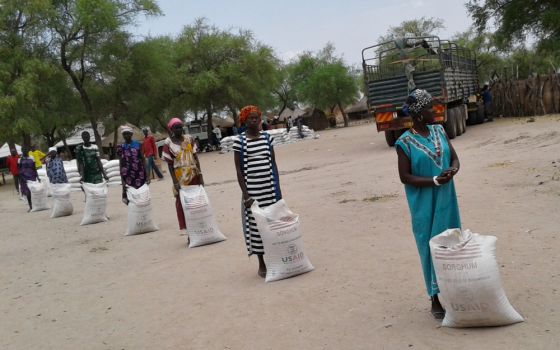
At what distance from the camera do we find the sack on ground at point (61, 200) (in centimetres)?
1261

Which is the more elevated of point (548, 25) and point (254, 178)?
point (548, 25)

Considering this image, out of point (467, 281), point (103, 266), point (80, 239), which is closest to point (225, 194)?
point (80, 239)

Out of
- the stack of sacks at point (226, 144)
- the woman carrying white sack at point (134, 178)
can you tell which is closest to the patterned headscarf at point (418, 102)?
the woman carrying white sack at point (134, 178)

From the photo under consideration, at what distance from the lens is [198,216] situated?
7.04 meters

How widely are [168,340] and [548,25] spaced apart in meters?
23.3

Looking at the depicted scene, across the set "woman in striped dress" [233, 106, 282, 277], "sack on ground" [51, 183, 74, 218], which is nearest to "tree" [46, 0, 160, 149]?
"sack on ground" [51, 183, 74, 218]

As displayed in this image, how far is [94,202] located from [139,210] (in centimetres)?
239

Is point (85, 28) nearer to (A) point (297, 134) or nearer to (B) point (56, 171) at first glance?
(A) point (297, 134)

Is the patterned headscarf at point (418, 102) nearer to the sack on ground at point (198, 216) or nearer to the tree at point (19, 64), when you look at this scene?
the sack on ground at point (198, 216)

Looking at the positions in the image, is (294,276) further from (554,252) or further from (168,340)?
(554,252)

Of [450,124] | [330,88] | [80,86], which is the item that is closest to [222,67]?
[80,86]

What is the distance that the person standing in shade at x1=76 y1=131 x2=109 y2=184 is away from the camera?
10758 mm

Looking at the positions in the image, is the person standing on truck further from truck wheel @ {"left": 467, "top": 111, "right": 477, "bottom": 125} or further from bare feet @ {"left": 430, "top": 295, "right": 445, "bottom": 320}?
bare feet @ {"left": 430, "top": 295, "right": 445, "bottom": 320}

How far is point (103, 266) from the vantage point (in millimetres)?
6988
